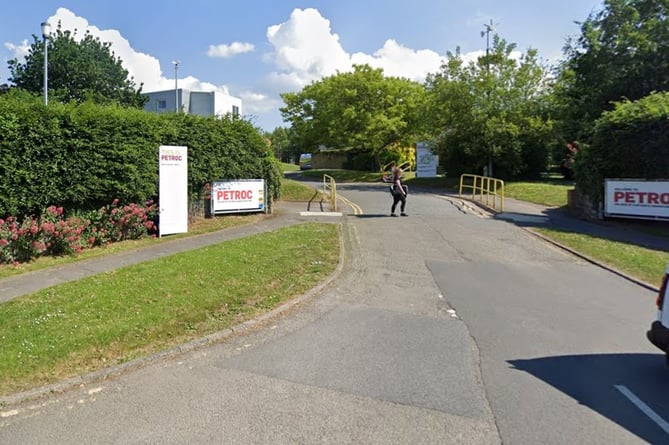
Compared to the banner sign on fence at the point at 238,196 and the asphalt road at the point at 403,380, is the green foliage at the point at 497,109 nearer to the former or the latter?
the banner sign on fence at the point at 238,196

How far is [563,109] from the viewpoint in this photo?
2659 centimetres

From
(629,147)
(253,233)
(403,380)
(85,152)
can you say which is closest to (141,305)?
(403,380)

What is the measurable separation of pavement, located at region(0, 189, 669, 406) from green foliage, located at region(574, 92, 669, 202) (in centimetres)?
174

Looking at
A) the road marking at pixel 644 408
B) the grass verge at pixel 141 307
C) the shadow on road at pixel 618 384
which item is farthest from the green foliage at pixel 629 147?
the road marking at pixel 644 408

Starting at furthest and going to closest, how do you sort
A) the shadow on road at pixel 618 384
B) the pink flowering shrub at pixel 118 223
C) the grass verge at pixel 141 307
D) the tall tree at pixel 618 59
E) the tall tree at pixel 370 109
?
the tall tree at pixel 370 109
the tall tree at pixel 618 59
the pink flowering shrub at pixel 118 223
the grass verge at pixel 141 307
the shadow on road at pixel 618 384

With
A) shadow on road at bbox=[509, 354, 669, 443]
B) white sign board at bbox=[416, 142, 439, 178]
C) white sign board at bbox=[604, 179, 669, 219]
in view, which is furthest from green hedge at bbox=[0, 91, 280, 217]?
white sign board at bbox=[416, 142, 439, 178]

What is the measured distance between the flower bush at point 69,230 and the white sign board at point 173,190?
0.37 metres

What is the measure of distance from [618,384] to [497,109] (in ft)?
86.8

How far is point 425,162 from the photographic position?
3322 cm

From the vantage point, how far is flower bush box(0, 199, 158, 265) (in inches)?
352

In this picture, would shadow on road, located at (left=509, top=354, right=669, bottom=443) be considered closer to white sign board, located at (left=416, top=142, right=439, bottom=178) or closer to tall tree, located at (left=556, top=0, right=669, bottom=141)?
tall tree, located at (left=556, top=0, right=669, bottom=141)

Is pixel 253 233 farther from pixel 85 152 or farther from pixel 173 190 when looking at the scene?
pixel 85 152

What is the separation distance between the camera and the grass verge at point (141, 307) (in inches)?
181

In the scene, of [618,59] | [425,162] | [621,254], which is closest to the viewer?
[621,254]
